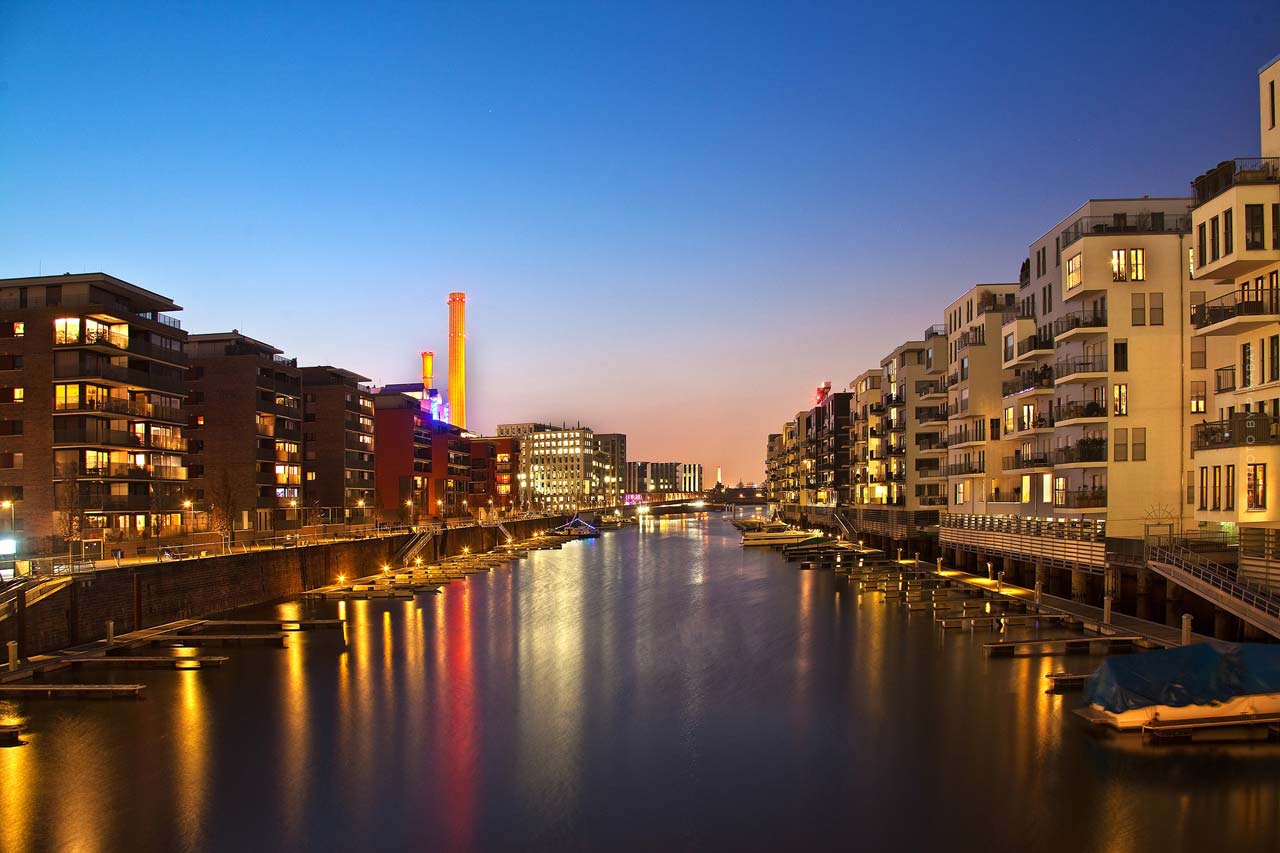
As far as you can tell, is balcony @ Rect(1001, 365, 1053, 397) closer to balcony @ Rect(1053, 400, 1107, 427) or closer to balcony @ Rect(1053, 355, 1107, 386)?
balcony @ Rect(1053, 400, 1107, 427)

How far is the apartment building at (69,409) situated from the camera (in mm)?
55562

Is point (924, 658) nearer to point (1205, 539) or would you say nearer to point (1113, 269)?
point (1205, 539)

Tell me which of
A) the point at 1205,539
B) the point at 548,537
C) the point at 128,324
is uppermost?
the point at 128,324

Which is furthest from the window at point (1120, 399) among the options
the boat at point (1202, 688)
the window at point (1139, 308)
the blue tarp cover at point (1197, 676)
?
the boat at point (1202, 688)

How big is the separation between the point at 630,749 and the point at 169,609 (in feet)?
97.6

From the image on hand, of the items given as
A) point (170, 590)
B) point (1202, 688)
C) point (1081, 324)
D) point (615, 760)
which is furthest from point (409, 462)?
point (1202, 688)

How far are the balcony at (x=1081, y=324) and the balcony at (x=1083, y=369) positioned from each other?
1.36 metres

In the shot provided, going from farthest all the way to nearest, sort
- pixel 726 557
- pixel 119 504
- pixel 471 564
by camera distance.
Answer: pixel 726 557 → pixel 471 564 → pixel 119 504

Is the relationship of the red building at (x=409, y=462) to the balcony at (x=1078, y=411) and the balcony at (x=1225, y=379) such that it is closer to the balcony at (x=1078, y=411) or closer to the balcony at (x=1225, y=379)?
the balcony at (x=1078, y=411)

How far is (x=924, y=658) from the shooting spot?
36812mm

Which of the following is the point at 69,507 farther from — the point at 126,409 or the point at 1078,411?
the point at 1078,411

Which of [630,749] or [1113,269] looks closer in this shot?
[630,749]

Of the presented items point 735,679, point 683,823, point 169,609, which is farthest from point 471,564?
point 683,823

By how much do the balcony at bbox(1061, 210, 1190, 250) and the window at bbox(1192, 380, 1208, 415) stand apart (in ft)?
25.8
